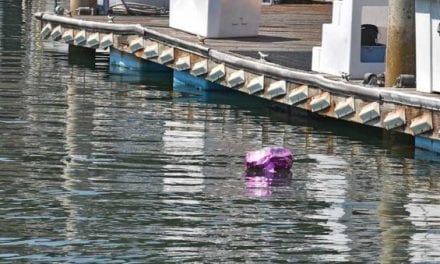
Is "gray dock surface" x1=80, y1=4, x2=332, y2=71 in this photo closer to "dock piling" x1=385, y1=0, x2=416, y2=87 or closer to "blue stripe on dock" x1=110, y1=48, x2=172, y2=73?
"blue stripe on dock" x1=110, y1=48, x2=172, y2=73

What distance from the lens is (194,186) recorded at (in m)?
16.7

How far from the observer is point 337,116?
20.9m

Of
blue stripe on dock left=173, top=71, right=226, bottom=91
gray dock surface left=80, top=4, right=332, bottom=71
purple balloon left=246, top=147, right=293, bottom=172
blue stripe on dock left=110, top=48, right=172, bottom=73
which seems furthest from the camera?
blue stripe on dock left=110, top=48, right=172, bottom=73

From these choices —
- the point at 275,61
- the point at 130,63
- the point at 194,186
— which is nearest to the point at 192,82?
the point at 275,61

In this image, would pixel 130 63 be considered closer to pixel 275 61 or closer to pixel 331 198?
pixel 275 61

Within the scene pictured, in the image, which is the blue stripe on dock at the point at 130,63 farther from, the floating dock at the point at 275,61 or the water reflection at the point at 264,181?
the water reflection at the point at 264,181

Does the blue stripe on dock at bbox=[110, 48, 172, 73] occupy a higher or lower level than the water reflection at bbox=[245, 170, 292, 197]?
higher

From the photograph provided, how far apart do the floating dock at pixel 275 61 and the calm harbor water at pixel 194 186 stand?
40 centimetres

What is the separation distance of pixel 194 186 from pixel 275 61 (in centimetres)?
762

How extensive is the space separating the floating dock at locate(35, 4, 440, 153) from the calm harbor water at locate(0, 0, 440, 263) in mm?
397

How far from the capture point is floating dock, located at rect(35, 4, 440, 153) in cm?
1956

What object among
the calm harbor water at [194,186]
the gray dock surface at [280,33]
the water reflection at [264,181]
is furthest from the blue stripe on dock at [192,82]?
the water reflection at [264,181]

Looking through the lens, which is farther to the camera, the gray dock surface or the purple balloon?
the gray dock surface

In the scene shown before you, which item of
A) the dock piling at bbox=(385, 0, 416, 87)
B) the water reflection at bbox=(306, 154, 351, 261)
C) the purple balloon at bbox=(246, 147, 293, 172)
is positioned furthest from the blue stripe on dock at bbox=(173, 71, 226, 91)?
the purple balloon at bbox=(246, 147, 293, 172)
